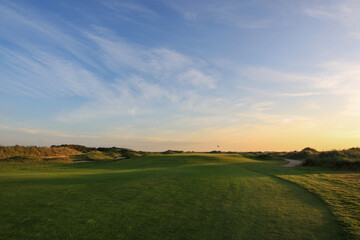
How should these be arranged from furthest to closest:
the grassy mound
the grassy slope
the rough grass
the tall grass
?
the tall grass
the grassy mound
the rough grass
the grassy slope

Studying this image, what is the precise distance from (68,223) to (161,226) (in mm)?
2892

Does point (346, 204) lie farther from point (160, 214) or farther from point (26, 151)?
point (26, 151)

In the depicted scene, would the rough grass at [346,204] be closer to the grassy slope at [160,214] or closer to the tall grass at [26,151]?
the grassy slope at [160,214]

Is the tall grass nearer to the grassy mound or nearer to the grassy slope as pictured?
the grassy slope

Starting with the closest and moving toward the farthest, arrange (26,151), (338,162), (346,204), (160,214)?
(160,214) < (346,204) < (338,162) < (26,151)

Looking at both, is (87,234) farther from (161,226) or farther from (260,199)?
(260,199)

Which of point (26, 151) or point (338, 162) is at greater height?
point (26, 151)

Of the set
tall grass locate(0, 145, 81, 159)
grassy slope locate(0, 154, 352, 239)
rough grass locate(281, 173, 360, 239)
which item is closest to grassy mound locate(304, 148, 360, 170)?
rough grass locate(281, 173, 360, 239)

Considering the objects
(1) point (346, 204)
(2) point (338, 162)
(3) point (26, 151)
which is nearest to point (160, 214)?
(1) point (346, 204)

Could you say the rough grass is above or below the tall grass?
below

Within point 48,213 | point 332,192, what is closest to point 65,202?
point 48,213

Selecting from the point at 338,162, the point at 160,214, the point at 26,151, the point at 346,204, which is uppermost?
the point at 26,151

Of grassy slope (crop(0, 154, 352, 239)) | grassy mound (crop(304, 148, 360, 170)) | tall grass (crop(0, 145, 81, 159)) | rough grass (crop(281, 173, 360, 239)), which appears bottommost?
rough grass (crop(281, 173, 360, 239))

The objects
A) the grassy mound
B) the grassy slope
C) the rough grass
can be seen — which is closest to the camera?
the grassy slope
